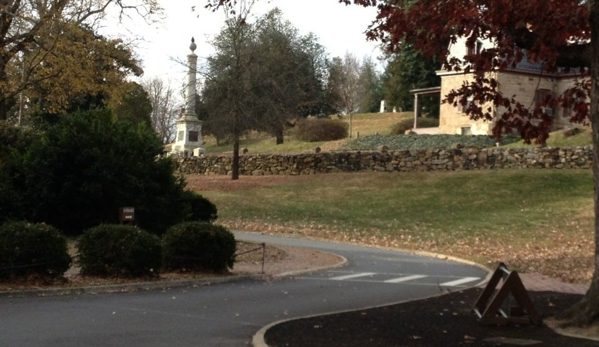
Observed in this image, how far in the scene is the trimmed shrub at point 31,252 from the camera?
47.4ft

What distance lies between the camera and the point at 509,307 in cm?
1153

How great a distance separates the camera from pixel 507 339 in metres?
10.3

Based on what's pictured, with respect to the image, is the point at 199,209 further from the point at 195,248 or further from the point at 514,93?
the point at 514,93

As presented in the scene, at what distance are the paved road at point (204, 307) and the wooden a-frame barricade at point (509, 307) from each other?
108 inches

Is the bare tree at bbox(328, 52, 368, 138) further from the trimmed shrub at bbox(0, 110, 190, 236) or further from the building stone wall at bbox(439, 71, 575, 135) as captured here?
the trimmed shrub at bbox(0, 110, 190, 236)

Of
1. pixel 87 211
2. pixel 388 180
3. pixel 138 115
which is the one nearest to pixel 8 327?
pixel 87 211

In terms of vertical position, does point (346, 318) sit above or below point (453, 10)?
below

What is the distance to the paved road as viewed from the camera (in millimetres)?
10266

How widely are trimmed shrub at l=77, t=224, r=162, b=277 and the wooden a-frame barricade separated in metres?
6.56

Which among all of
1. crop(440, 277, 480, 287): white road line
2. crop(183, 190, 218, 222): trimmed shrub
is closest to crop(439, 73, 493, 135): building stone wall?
crop(183, 190, 218, 222): trimmed shrub

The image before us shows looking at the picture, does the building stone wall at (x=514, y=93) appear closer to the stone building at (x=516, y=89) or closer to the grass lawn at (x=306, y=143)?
the stone building at (x=516, y=89)

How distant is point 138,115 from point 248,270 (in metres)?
53.7

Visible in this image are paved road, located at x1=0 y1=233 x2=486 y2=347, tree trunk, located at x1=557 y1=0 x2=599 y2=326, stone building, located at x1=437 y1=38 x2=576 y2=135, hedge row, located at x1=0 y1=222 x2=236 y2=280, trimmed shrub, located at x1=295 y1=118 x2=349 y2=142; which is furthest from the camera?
trimmed shrub, located at x1=295 y1=118 x2=349 y2=142

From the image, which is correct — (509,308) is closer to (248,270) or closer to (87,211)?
(248,270)
